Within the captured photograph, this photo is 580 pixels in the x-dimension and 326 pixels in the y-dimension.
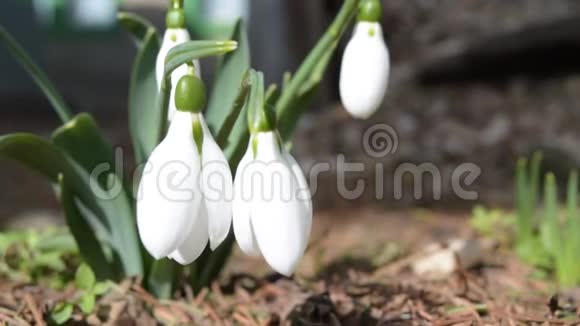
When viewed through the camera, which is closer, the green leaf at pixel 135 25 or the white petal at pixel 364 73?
the white petal at pixel 364 73

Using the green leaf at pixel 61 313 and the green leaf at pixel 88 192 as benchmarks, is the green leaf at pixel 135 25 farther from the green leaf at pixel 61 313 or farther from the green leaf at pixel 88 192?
the green leaf at pixel 61 313

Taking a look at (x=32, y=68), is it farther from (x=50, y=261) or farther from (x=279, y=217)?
(x=279, y=217)

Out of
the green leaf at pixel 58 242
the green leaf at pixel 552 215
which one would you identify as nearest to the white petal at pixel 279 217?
the green leaf at pixel 58 242

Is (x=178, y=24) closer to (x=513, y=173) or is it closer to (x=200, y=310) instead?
(x=200, y=310)

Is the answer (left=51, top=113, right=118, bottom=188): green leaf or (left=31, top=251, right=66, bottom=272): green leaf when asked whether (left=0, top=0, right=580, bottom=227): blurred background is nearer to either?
(left=31, top=251, right=66, bottom=272): green leaf

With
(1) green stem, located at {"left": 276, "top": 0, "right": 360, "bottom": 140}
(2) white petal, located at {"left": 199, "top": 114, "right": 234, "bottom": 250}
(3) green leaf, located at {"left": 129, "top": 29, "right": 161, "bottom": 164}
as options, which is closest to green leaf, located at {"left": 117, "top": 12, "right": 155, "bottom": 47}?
(3) green leaf, located at {"left": 129, "top": 29, "right": 161, "bottom": 164}
